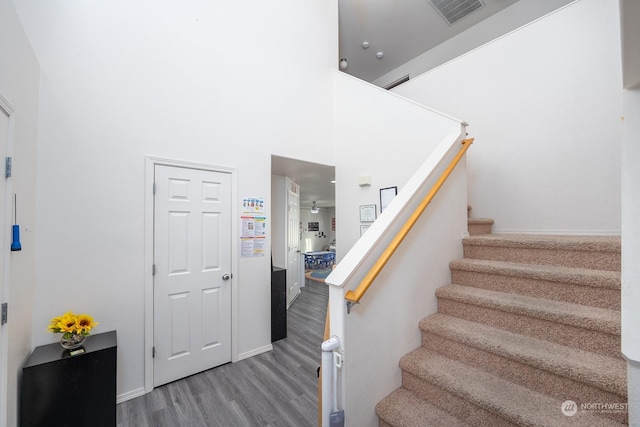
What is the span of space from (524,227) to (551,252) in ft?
4.26

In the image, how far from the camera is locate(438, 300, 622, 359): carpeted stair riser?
48.6 inches

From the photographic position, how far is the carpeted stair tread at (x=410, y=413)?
129 cm

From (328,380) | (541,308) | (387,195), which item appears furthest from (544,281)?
(387,195)

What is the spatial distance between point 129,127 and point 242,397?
2600mm

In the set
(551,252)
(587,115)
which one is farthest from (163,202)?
(587,115)

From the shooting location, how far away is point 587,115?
246 centimetres

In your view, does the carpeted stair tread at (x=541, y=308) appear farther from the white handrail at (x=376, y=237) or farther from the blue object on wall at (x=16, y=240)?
→ the blue object on wall at (x=16, y=240)

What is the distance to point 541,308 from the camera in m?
1.43

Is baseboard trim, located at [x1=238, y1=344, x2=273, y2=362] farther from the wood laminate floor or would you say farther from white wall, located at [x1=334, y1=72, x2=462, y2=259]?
white wall, located at [x1=334, y1=72, x2=462, y2=259]

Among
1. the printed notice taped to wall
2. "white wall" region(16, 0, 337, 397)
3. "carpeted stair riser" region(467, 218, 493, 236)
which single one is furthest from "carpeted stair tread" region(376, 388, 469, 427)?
the printed notice taped to wall

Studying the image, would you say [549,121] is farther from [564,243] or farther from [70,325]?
[70,325]

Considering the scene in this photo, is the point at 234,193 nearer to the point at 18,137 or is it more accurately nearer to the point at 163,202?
the point at 163,202

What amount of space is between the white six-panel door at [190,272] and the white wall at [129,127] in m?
0.15

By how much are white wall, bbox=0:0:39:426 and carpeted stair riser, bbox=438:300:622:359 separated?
280 centimetres
